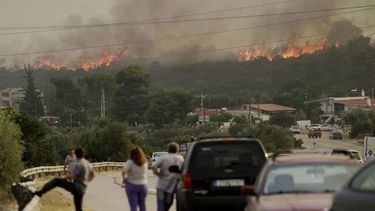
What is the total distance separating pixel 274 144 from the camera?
83.5 meters

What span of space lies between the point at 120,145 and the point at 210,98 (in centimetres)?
11328

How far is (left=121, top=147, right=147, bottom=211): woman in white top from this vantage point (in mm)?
16094

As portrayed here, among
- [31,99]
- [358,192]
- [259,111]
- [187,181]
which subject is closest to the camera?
[358,192]

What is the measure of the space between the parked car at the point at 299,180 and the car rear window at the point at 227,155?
14.6 feet

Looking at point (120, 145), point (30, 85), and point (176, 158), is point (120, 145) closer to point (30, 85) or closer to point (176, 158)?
point (176, 158)

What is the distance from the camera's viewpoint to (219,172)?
1617 centimetres

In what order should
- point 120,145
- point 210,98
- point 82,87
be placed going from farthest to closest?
point 210,98, point 82,87, point 120,145

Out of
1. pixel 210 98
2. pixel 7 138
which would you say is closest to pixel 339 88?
pixel 210 98

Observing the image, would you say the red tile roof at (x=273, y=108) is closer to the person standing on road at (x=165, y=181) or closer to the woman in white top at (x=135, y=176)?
the person standing on road at (x=165, y=181)

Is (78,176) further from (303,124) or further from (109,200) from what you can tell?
(303,124)

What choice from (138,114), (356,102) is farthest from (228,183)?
(356,102)

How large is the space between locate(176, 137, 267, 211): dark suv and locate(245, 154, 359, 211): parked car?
14.2 feet

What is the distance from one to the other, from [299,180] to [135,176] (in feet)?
18.5

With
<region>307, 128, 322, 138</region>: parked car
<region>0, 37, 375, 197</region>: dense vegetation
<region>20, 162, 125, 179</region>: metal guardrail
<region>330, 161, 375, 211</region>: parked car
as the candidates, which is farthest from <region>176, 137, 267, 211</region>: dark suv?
<region>307, 128, 322, 138</region>: parked car
